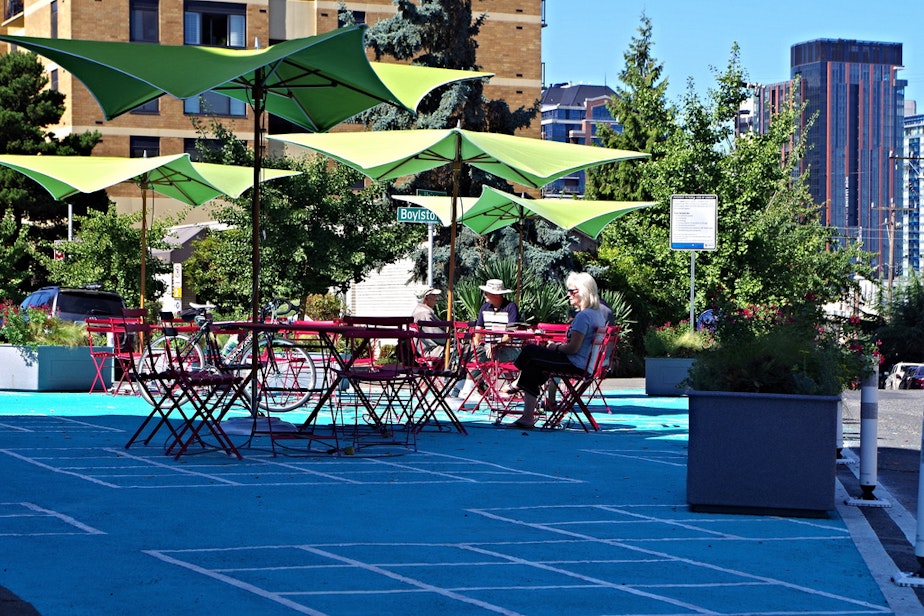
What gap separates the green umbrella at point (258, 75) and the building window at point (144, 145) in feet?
151

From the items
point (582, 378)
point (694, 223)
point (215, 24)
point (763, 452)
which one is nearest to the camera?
point (763, 452)

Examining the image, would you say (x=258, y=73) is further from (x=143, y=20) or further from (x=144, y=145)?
(x=143, y=20)

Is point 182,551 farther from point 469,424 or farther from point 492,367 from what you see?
point 492,367

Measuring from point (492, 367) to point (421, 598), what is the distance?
28.8 feet

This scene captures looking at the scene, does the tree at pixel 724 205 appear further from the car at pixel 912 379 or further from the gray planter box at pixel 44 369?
the car at pixel 912 379

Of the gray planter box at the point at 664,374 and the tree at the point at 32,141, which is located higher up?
the tree at the point at 32,141

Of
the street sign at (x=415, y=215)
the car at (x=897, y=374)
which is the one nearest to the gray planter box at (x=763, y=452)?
the street sign at (x=415, y=215)

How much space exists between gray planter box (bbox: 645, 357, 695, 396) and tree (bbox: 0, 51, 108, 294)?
33.2 meters

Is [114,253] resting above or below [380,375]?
above

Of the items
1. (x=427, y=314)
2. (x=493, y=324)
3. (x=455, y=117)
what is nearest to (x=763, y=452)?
(x=493, y=324)

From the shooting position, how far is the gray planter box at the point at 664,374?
1850 centimetres

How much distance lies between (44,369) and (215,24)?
4296 centimetres

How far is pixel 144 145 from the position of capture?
189 feet

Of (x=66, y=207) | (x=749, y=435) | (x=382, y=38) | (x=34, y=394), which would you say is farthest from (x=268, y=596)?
(x=66, y=207)
